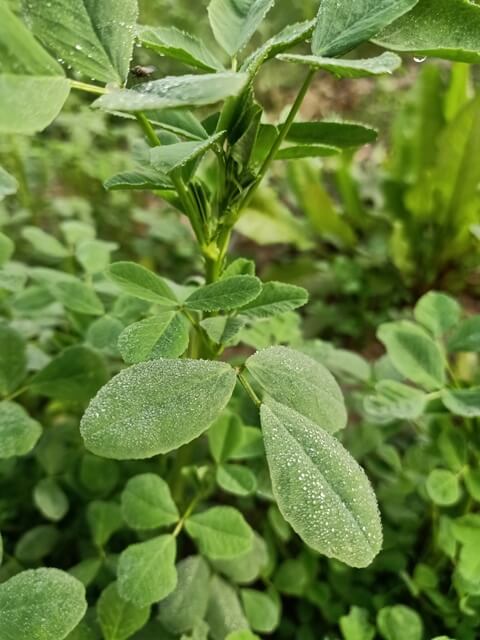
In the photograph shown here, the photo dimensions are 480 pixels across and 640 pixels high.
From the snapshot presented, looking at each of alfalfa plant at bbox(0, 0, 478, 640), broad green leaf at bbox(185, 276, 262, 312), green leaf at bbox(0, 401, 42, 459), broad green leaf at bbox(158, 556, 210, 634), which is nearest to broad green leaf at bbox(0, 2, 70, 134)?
alfalfa plant at bbox(0, 0, 478, 640)

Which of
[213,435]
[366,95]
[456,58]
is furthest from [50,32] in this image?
[366,95]

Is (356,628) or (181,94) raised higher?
(181,94)

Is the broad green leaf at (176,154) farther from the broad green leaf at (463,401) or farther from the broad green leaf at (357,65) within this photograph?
the broad green leaf at (463,401)

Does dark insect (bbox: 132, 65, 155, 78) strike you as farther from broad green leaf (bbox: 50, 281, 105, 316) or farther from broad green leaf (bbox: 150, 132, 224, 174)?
broad green leaf (bbox: 50, 281, 105, 316)

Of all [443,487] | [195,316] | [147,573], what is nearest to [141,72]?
[195,316]

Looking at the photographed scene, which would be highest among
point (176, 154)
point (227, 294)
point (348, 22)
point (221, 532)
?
point (348, 22)

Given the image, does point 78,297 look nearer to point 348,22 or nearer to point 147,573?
point 147,573
